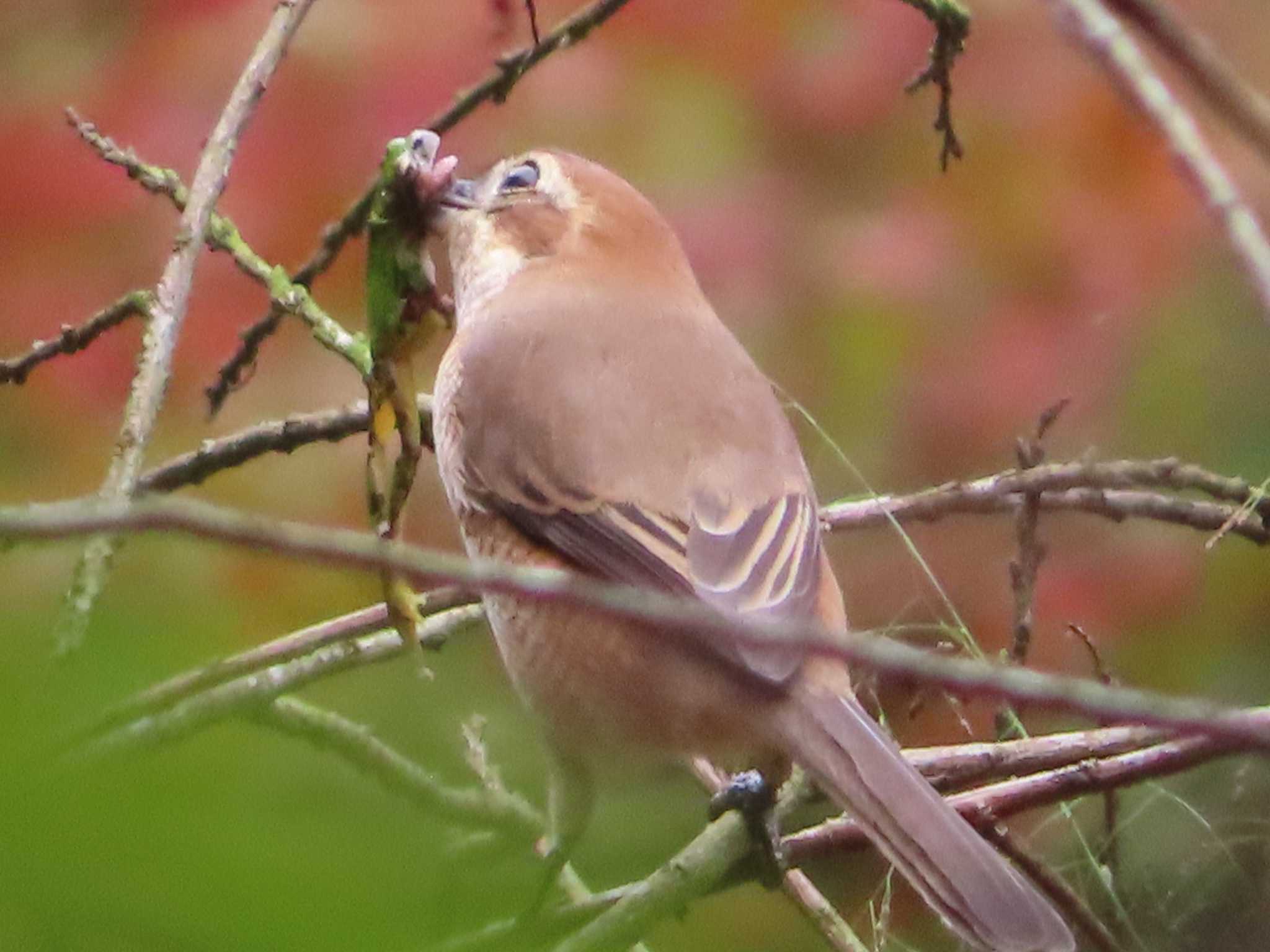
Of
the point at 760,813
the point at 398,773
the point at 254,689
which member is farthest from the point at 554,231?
the point at 398,773

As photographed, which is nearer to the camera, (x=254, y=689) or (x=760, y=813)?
(x=254, y=689)

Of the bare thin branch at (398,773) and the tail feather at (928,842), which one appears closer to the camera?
the bare thin branch at (398,773)

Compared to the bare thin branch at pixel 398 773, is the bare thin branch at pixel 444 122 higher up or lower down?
higher up

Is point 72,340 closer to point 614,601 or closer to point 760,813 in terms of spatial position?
point 760,813

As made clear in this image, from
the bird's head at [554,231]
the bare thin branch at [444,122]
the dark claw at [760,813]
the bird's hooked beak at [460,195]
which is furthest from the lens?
the bird's head at [554,231]

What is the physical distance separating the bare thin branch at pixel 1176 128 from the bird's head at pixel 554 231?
196 cm

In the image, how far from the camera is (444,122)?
2279 mm

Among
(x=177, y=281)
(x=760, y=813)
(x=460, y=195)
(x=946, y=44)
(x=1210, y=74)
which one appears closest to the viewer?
(x=1210, y=74)

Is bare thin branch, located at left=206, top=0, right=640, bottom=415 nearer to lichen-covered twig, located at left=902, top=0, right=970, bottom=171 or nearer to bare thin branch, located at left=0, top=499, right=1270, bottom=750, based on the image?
lichen-covered twig, located at left=902, top=0, right=970, bottom=171

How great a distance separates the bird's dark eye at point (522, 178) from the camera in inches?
109

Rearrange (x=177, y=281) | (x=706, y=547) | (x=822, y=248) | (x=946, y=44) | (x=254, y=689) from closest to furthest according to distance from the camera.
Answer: (x=254, y=689), (x=177, y=281), (x=706, y=547), (x=946, y=44), (x=822, y=248)

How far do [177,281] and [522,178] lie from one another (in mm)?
1247

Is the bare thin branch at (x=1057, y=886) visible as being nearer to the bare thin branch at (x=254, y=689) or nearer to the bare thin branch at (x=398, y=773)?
the bare thin branch at (x=398, y=773)

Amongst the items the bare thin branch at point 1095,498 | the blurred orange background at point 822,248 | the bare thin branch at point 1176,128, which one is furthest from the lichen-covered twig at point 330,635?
the blurred orange background at point 822,248
